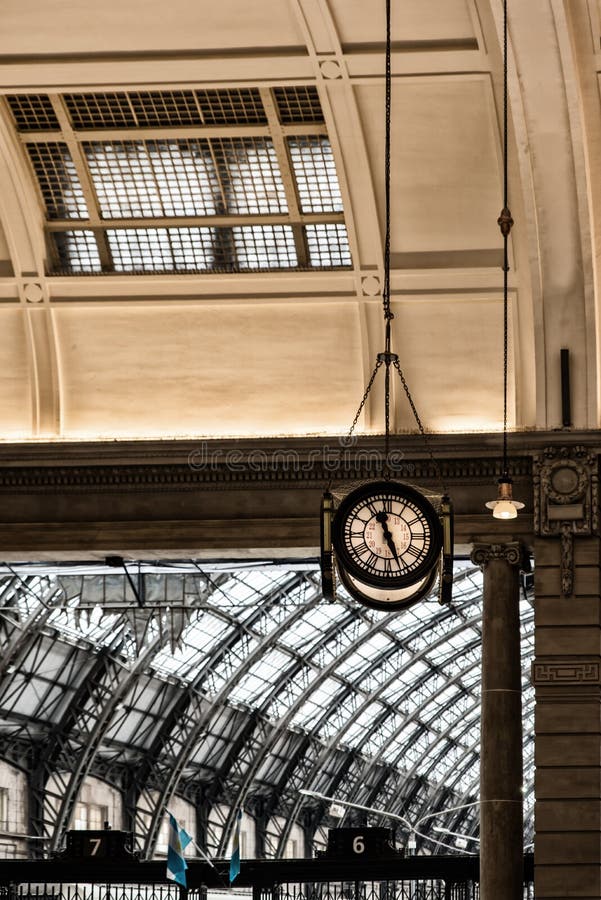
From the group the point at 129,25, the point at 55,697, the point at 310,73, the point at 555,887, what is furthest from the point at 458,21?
the point at 55,697

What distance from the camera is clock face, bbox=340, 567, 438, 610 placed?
9750 mm

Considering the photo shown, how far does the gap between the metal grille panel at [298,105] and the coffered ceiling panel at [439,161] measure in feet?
1.75

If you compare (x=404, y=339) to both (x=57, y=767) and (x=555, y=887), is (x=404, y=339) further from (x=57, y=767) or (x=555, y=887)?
(x=57, y=767)

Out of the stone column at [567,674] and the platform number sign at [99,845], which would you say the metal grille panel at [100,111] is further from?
the platform number sign at [99,845]

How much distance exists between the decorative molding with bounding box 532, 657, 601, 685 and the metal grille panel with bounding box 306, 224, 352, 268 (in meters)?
5.38

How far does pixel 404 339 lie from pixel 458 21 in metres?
4.13

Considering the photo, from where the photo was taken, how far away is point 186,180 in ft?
57.6

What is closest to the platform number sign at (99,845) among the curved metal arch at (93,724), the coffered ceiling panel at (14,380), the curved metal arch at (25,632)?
the coffered ceiling panel at (14,380)

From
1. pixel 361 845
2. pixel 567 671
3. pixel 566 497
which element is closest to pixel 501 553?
pixel 566 497

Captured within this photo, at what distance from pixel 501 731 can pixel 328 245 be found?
6.13 meters

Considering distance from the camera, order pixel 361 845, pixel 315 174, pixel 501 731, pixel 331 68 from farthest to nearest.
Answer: pixel 315 174 → pixel 361 845 → pixel 501 731 → pixel 331 68

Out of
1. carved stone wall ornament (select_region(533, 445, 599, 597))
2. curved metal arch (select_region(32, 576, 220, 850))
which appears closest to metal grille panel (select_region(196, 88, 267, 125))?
carved stone wall ornament (select_region(533, 445, 599, 597))

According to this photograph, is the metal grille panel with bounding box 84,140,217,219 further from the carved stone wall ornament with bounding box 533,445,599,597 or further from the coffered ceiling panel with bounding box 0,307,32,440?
the carved stone wall ornament with bounding box 533,445,599,597

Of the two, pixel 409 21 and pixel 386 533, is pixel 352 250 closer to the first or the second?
pixel 409 21
